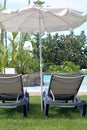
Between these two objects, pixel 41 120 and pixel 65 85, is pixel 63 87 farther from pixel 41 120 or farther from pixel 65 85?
pixel 41 120

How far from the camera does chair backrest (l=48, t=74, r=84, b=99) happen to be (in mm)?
7064

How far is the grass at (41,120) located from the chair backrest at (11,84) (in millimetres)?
454

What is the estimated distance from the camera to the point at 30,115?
6.82 meters

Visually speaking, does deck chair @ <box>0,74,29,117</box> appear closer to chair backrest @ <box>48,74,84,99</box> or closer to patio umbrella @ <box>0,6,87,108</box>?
chair backrest @ <box>48,74,84,99</box>

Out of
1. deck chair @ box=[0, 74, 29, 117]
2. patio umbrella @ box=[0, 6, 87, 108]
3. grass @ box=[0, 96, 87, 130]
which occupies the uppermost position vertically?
patio umbrella @ box=[0, 6, 87, 108]

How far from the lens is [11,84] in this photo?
6992mm

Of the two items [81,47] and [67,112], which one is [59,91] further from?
[81,47]

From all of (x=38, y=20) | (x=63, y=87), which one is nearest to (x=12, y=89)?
(x=63, y=87)

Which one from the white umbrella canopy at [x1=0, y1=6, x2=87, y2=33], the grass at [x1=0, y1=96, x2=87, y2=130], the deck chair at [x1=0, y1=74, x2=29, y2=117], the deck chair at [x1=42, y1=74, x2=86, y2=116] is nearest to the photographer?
the grass at [x1=0, y1=96, x2=87, y2=130]

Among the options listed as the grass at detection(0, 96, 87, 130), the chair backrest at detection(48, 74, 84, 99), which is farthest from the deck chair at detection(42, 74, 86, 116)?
the grass at detection(0, 96, 87, 130)

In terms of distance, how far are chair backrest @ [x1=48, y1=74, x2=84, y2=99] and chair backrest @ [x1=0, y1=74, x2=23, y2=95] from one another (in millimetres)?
694

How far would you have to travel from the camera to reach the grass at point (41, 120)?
5723 mm

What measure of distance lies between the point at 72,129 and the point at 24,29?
399 cm

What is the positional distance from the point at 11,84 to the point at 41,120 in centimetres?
115
